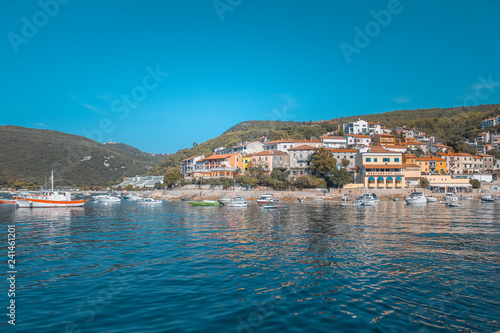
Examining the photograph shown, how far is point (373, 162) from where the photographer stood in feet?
219

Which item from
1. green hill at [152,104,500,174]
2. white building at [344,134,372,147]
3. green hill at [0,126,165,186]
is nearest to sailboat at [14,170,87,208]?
green hill at [152,104,500,174]

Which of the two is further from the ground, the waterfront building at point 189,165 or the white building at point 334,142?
the white building at point 334,142

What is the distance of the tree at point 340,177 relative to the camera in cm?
6438

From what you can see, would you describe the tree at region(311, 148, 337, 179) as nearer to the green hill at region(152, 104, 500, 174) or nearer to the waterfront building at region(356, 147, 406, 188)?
the waterfront building at region(356, 147, 406, 188)

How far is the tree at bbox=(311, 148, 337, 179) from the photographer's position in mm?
66344

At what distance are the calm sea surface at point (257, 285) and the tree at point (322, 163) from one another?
48.0 metres

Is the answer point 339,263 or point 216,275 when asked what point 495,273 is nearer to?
point 339,263

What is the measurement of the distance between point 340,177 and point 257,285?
57.3 meters

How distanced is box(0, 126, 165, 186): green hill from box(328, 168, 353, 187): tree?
8951 centimetres

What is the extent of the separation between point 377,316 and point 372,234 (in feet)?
43.5

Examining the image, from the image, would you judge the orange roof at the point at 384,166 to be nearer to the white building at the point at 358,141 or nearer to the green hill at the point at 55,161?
the white building at the point at 358,141

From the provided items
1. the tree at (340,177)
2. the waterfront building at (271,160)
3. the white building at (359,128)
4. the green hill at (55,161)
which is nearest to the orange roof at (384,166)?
the tree at (340,177)

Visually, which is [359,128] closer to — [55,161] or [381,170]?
[381,170]

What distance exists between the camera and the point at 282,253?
14.6 metres
